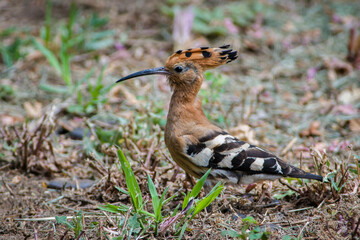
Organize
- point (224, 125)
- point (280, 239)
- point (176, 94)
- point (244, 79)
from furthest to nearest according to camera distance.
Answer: point (244, 79) < point (224, 125) < point (176, 94) < point (280, 239)

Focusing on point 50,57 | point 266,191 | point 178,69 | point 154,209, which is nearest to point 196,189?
point 154,209

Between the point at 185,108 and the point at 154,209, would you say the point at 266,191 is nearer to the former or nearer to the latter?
the point at 185,108

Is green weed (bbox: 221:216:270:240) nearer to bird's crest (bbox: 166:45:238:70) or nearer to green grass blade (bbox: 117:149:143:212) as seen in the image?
green grass blade (bbox: 117:149:143:212)

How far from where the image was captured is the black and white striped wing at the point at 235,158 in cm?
288

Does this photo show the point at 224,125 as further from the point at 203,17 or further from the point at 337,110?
the point at 203,17

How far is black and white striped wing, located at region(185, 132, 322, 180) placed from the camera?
2.88 meters

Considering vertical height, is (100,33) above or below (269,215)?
above

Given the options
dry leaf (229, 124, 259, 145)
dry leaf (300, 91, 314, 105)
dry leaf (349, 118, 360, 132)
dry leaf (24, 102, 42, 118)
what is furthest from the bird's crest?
dry leaf (300, 91, 314, 105)

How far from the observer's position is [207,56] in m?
3.25

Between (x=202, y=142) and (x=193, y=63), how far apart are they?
608 millimetres

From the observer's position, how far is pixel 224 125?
4.34m

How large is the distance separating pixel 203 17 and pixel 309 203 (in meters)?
4.04

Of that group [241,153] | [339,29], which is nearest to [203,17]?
[339,29]

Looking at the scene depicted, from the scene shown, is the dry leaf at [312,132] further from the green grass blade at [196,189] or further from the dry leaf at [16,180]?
the dry leaf at [16,180]
